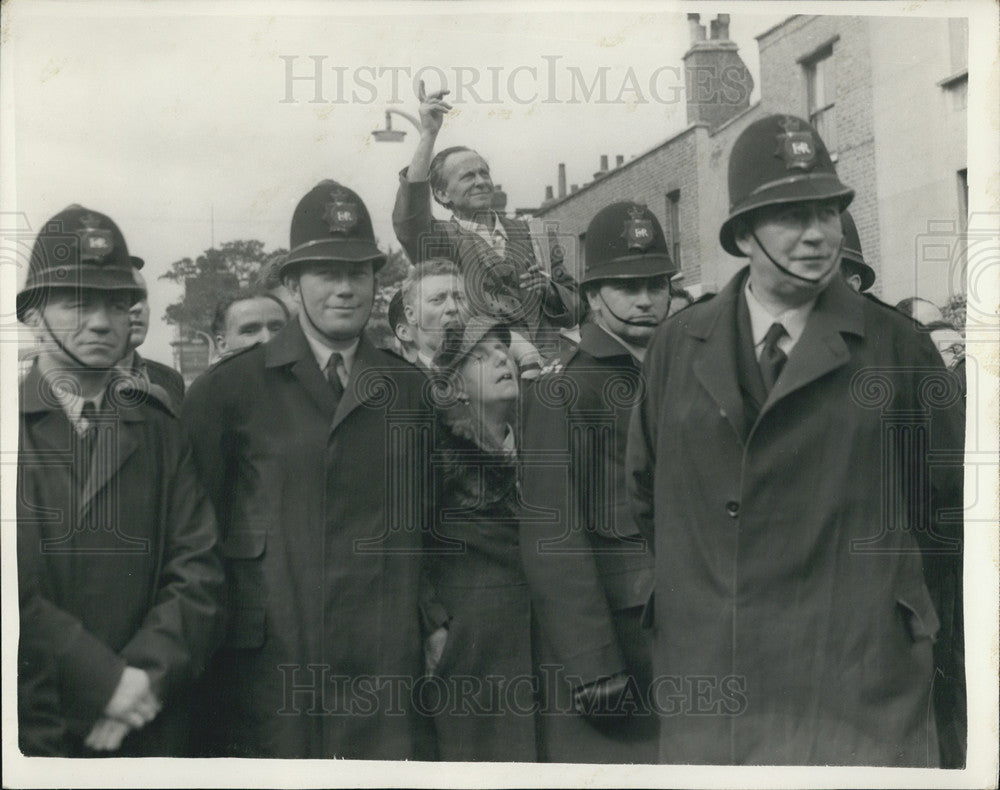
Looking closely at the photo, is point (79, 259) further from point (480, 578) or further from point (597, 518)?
Answer: point (597, 518)

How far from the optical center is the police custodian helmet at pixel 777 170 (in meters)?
4.79

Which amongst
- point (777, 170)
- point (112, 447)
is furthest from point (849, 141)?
point (112, 447)

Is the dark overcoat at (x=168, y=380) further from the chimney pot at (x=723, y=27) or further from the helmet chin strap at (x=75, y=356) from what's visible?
the chimney pot at (x=723, y=27)

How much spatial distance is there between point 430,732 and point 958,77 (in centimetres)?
384

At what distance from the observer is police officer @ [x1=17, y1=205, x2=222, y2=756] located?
4.91 m

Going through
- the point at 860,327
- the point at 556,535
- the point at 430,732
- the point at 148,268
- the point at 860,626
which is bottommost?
the point at 430,732

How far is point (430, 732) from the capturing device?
4.99 meters

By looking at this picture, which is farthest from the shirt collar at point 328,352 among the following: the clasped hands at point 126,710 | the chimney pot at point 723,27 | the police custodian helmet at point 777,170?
the chimney pot at point 723,27

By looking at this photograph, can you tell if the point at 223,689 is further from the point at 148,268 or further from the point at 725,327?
the point at 725,327

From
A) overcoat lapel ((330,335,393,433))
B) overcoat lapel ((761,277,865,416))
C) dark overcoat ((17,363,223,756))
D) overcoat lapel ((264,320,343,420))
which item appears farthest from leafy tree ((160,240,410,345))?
overcoat lapel ((761,277,865,416))

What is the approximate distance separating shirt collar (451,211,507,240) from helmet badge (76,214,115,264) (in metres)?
1.58

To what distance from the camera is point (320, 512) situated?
15.9 feet

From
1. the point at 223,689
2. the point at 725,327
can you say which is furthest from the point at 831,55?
the point at 223,689

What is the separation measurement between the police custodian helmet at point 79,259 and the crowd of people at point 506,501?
0.02m
